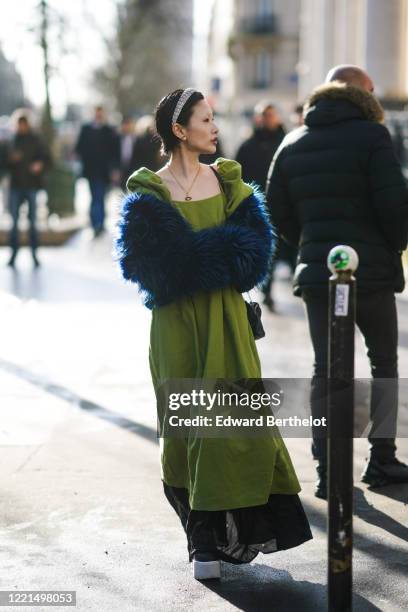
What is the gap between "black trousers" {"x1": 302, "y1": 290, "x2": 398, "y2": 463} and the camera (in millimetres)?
5750

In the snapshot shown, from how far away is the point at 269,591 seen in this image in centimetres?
449

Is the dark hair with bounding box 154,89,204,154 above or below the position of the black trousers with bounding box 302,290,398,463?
above

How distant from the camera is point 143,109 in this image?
75062 millimetres

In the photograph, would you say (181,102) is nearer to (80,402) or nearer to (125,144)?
(80,402)

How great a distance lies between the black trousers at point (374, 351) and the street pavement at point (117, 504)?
229 mm

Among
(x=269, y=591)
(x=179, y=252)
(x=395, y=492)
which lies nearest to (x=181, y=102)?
(x=179, y=252)

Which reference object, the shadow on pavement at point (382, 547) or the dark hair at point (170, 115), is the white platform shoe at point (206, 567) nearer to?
the shadow on pavement at point (382, 547)

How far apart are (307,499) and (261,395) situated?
108cm

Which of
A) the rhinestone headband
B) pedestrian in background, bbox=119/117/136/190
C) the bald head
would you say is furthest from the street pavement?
pedestrian in background, bbox=119/117/136/190

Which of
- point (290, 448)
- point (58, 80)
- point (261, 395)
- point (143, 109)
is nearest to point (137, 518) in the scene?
point (261, 395)

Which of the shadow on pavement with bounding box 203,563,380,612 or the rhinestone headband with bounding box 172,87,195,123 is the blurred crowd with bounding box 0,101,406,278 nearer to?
the rhinestone headband with bounding box 172,87,195,123

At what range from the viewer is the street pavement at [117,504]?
4484mm

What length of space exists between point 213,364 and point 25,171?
1181cm

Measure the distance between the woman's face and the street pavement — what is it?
0.62 m
